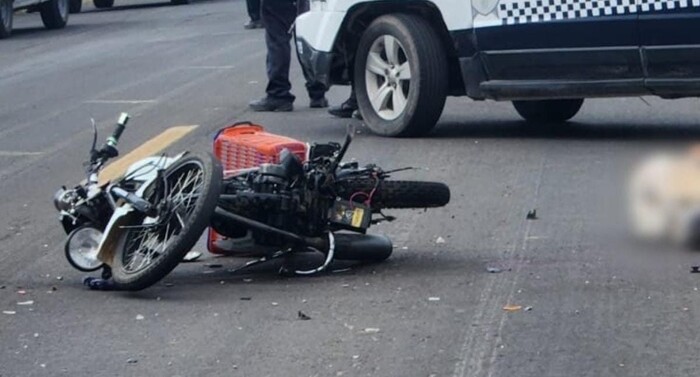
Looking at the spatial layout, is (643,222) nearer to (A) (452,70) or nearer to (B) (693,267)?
(B) (693,267)

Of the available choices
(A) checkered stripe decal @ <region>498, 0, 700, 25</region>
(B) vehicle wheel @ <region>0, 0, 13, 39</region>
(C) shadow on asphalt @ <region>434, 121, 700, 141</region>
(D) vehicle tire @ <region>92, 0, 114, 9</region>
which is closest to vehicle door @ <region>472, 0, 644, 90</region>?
(A) checkered stripe decal @ <region>498, 0, 700, 25</region>

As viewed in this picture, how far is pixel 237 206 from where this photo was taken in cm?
749

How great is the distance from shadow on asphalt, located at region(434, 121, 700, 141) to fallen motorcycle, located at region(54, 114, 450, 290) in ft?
12.4

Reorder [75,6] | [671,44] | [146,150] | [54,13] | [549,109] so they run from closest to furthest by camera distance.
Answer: [671,44] → [146,150] → [549,109] → [54,13] → [75,6]

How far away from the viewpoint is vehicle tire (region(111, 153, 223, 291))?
7.14 m

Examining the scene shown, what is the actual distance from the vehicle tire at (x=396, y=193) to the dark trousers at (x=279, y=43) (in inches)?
238


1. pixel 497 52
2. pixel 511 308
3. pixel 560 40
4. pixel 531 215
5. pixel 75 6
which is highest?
pixel 511 308

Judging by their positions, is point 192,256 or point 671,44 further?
point 671,44

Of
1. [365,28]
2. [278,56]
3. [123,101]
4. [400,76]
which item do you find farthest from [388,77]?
[123,101]

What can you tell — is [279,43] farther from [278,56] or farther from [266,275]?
[266,275]

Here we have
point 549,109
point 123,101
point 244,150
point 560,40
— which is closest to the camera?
point 244,150

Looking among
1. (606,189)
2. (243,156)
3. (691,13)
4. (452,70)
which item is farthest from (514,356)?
(452,70)

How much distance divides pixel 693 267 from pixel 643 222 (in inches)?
27.6

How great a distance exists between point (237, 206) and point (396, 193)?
2.39 ft
